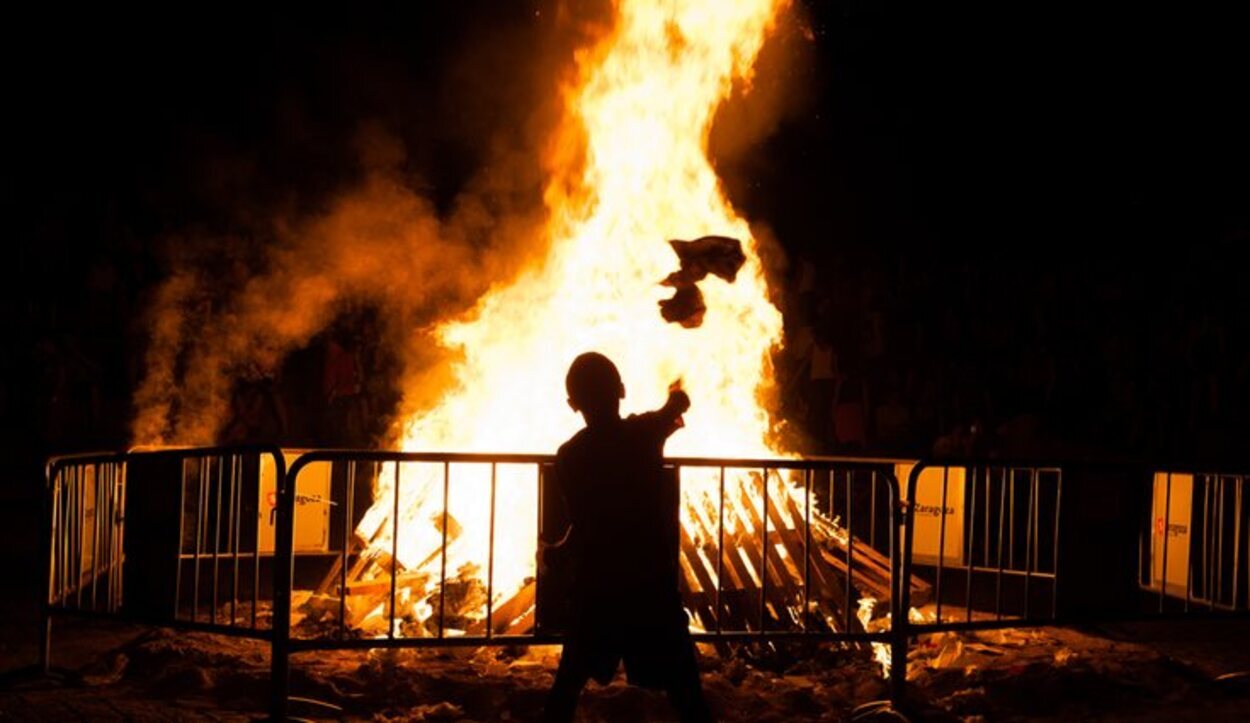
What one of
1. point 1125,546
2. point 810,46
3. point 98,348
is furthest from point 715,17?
point 98,348

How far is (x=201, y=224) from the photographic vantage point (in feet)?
50.6

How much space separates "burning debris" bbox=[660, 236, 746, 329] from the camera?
30.2ft

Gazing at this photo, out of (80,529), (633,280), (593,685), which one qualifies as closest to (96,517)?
(80,529)

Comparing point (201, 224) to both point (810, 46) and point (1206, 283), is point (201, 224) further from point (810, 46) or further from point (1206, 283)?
point (1206, 283)

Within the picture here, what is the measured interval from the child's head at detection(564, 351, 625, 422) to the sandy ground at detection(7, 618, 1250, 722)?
203 centimetres

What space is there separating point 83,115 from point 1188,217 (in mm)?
15851

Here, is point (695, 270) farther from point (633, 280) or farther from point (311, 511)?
point (311, 511)

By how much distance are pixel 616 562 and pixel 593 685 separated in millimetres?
2059

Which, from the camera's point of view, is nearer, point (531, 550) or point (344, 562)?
point (344, 562)

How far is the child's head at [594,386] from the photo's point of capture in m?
4.82

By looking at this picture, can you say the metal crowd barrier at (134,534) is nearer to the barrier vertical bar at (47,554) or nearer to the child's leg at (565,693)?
the barrier vertical bar at (47,554)

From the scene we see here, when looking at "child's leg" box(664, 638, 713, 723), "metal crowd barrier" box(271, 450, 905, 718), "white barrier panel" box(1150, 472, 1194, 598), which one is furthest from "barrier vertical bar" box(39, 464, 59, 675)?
"white barrier panel" box(1150, 472, 1194, 598)

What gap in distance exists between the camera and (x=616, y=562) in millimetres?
4684

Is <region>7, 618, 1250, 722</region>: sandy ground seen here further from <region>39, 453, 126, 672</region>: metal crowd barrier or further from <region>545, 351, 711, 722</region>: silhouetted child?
<region>545, 351, 711, 722</region>: silhouetted child
